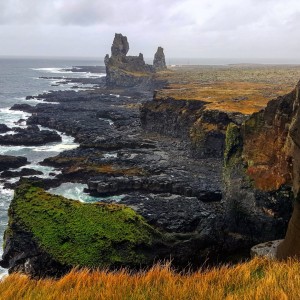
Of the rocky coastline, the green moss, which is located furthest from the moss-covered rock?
the rocky coastline

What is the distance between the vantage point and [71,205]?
2195 centimetres

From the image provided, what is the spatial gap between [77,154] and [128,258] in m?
36.9

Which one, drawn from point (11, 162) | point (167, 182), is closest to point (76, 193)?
point (167, 182)

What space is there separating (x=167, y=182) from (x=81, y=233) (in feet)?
76.6

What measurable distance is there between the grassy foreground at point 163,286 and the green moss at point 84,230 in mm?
9764

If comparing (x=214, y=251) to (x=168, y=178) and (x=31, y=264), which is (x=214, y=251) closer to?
(x=31, y=264)

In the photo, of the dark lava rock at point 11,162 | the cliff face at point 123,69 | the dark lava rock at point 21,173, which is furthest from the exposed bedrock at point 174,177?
the cliff face at point 123,69

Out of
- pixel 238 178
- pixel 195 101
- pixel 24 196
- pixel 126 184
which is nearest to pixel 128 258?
pixel 24 196

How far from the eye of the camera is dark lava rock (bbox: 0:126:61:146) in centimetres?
6300

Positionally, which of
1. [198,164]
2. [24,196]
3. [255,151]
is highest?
[255,151]

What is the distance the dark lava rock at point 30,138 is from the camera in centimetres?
6300

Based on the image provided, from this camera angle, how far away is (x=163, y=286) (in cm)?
849

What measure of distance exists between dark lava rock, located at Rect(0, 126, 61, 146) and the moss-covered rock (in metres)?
42.2

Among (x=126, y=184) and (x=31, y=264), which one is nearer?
(x=31, y=264)
